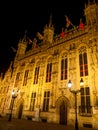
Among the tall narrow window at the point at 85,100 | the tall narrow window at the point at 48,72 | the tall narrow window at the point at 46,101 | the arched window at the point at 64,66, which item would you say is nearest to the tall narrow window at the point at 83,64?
the tall narrow window at the point at 85,100

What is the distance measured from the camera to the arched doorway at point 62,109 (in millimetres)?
15323

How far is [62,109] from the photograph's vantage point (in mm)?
15852

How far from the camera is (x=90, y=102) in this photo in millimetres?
13547

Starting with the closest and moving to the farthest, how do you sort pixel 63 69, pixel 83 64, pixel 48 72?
pixel 83 64, pixel 63 69, pixel 48 72

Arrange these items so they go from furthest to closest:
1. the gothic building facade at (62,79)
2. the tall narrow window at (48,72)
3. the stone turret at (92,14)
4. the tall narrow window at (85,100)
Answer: the tall narrow window at (48,72) < the stone turret at (92,14) < the gothic building facade at (62,79) < the tall narrow window at (85,100)

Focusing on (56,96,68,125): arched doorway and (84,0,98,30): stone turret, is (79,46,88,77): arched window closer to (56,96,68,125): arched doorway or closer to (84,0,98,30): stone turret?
(84,0,98,30): stone turret

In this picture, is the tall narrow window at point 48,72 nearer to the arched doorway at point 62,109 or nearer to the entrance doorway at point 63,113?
the arched doorway at point 62,109

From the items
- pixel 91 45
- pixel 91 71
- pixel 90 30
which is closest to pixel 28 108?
pixel 91 71

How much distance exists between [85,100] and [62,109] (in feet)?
11.5

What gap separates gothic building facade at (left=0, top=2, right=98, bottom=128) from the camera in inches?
559

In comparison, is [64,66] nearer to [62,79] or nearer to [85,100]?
[62,79]

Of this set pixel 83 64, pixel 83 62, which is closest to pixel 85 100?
pixel 83 64

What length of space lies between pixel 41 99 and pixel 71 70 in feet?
20.6

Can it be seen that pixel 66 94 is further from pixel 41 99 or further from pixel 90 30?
pixel 90 30
